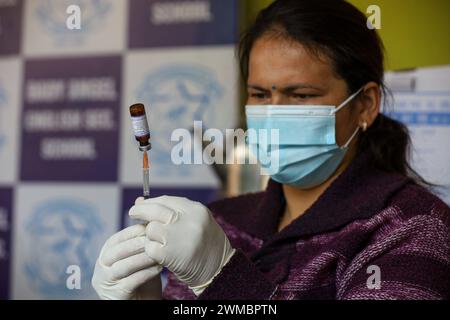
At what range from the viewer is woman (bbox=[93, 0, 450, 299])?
0.66 meters

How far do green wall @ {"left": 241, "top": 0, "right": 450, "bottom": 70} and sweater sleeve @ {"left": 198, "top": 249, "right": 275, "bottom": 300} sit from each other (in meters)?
0.34

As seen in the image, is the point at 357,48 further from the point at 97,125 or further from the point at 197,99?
the point at 97,125

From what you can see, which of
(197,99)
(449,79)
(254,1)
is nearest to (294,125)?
(449,79)

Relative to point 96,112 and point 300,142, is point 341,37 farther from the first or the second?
point 96,112

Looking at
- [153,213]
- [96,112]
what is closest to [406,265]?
[153,213]

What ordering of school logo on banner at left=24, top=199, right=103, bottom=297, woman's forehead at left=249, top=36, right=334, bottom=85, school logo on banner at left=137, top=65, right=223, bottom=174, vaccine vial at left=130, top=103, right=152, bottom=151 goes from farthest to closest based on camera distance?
school logo on banner at left=137, top=65, right=223, bottom=174
school logo on banner at left=24, top=199, right=103, bottom=297
woman's forehead at left=249, top=36, right=334, bottom=85
vaccine vial at left=130, top=103, right=152, bottom=151

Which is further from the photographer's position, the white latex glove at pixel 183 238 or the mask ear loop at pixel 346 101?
the mask ear loop at pixel 346 101

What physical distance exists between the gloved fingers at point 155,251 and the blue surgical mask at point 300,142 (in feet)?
0.68

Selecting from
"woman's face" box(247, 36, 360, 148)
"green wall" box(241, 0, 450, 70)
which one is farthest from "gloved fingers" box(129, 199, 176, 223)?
"green wall" box(241, 0, 450, 70)

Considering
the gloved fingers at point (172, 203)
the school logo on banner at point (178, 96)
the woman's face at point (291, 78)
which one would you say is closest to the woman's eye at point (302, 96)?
the woman's face at point (291, 78)

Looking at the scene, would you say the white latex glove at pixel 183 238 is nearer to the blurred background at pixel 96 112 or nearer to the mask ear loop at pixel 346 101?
the mask ear loop at pixel 346 101

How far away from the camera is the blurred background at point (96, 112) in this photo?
1139mm

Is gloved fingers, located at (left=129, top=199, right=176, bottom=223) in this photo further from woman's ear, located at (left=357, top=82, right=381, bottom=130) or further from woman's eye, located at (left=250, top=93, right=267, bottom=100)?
woman's ear, located at (left=357, top=82, right=381, bottom=130)

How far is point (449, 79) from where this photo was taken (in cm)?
74
